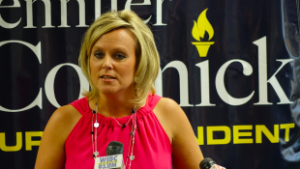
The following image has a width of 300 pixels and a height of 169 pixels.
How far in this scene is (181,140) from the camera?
1.24 metres

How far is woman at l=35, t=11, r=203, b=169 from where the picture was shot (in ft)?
3.73

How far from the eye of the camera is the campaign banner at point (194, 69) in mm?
2014

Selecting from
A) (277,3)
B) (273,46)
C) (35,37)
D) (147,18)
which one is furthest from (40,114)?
(277,3)

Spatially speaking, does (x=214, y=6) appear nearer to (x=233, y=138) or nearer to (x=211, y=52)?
(x=211, y=52)

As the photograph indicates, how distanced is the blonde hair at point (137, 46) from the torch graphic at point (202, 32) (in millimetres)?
835

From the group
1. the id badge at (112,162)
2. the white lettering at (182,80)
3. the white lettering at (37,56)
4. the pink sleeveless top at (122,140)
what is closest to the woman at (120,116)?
the pink sleeveless top at (122,140)

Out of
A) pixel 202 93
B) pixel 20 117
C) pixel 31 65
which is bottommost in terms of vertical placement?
pixel 20 117

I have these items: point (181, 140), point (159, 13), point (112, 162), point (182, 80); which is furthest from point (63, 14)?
point (112, 162)

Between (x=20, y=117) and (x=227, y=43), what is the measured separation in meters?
1.44

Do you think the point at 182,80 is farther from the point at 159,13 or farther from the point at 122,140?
the point at 122,140

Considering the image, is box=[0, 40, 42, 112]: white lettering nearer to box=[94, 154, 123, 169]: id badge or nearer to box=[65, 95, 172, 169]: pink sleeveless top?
box=[65, 95, 172, 169]: pink sleeveless top

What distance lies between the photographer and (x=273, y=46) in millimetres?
2041

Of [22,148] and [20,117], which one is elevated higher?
[20,117]

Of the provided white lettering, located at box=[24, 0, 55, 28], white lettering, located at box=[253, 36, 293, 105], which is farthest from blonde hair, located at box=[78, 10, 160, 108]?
white lettering, located at box=[253, 36, 293, 105]
